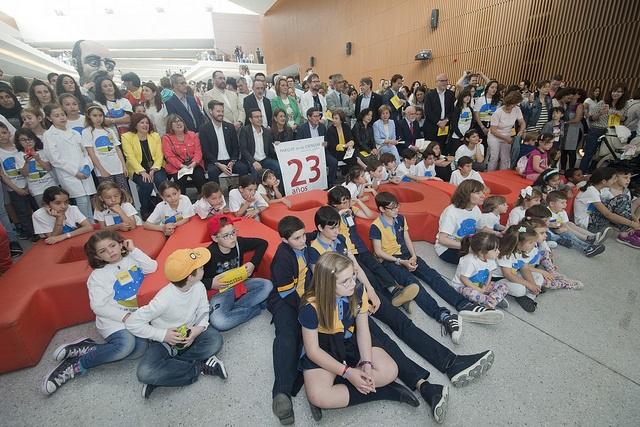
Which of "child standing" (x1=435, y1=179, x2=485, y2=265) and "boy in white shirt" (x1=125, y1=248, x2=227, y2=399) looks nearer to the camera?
"boy in white shirt" (x1=125, y1=248, x2=227, y2=399)

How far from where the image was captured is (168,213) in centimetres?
351

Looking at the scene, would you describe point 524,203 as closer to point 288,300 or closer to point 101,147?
point 288,300

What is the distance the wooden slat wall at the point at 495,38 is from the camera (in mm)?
6512

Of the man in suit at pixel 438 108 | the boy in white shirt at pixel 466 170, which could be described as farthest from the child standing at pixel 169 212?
the man in suit at pixel 438 108

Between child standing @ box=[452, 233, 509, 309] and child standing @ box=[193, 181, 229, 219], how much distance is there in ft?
8.61

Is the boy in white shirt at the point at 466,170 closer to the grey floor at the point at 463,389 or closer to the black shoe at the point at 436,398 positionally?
the grey floor at the point at 463,389

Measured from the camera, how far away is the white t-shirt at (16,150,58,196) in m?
3.78

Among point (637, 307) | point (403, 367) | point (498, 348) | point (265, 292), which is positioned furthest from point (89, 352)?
point (637, 307)

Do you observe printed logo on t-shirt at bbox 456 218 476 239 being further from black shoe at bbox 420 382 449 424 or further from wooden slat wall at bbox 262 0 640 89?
wooden slat wall at bbox 262 0 640 89

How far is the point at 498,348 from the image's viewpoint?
2377 millimetres

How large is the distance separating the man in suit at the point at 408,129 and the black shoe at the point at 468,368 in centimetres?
454

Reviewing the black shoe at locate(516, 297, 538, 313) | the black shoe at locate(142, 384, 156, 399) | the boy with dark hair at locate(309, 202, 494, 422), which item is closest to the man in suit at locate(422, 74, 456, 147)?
the black shoe at locate(516, 297, 538, 313)

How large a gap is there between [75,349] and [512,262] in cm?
367

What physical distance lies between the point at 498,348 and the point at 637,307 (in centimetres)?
161
